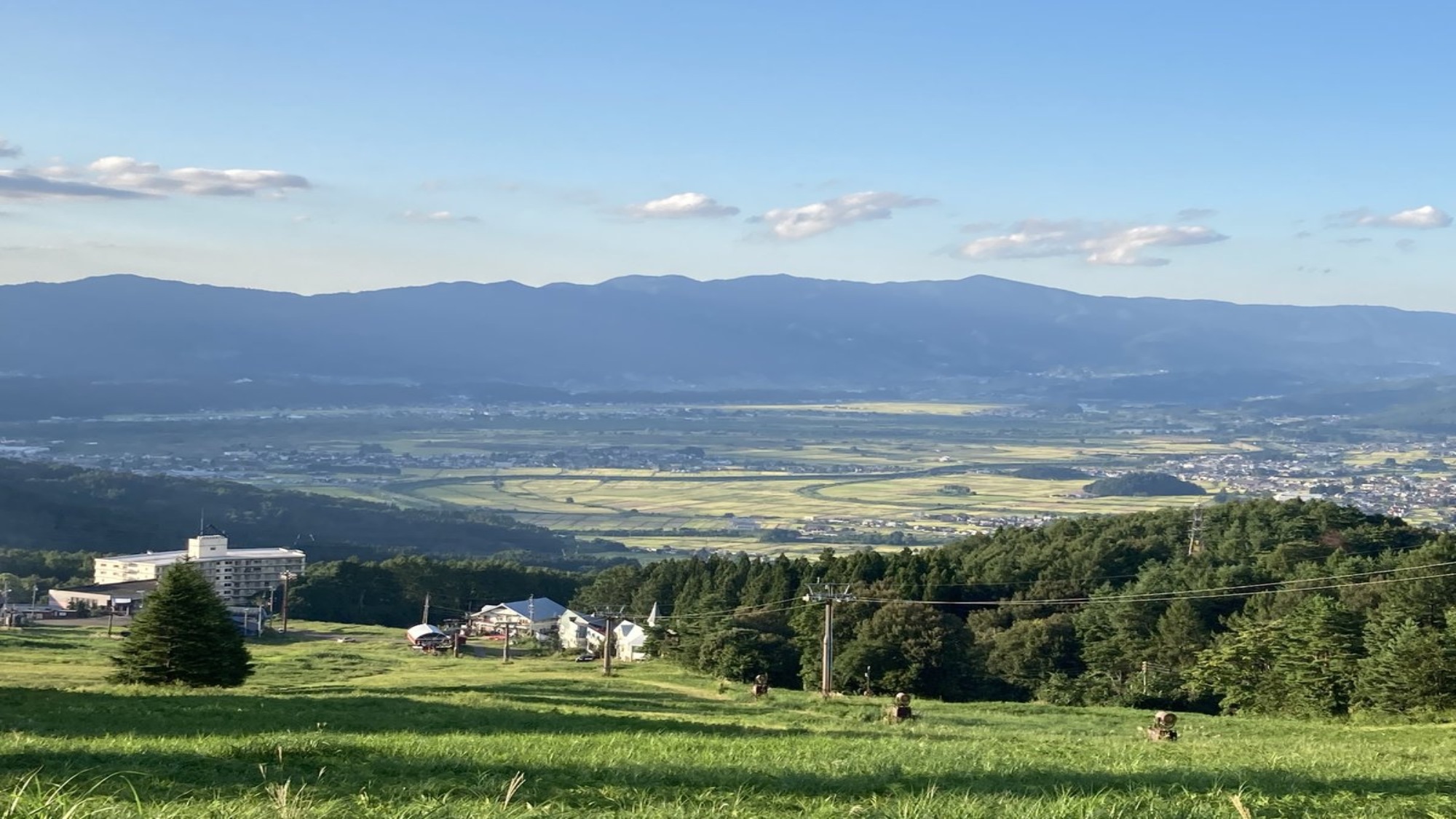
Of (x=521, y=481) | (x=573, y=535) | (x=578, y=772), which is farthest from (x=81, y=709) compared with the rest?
(x=521, y=481)

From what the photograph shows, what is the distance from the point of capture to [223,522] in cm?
11319

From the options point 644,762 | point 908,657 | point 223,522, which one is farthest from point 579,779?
point 223,522

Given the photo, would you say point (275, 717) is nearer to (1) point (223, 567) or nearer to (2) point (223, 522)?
(1) point (223, 567)

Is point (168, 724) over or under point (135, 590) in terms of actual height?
over

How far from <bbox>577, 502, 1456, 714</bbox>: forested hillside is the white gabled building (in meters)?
34.0

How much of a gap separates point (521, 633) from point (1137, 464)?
122m

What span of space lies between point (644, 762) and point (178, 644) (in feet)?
70.1

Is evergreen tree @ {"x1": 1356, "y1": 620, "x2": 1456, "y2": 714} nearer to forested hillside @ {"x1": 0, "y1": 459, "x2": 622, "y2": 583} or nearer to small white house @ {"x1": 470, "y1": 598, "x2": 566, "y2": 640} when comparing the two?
small white house @ {"x1": 470, "y1": 598, "x2": 566, "y2": 640}

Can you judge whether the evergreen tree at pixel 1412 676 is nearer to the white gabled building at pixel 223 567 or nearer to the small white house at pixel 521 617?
the small white house at pixel 521 617

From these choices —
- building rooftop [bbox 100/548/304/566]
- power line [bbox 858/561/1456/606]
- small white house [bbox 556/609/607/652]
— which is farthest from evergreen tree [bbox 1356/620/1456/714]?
building rooftop [bbox 100/548/304/566]

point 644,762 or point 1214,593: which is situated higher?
point 644,762

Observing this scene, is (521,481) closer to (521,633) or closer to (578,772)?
(521,633)

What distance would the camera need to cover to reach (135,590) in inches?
2928

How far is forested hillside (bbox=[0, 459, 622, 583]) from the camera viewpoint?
10188 centimetres
